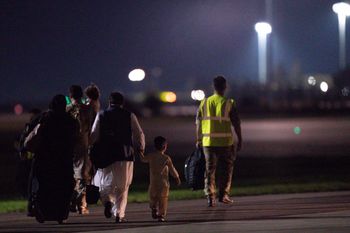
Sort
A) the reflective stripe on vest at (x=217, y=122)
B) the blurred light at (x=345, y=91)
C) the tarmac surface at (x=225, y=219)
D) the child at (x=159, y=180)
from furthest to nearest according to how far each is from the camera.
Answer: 1. the blurred light at (x=345, y=91)
2. the reflective stripe on vest at (x=217, y=122)
3. the child at (x=159, y=180)
4. the tarmac surface at (x=225, y=219)

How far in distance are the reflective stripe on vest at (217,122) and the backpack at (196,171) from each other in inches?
9.1

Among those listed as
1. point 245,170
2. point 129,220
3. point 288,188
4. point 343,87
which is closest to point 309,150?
point 245,170

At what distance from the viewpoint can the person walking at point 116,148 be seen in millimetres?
12516

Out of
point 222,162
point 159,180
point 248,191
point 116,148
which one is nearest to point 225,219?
point 159,180

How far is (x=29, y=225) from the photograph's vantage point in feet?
40.7

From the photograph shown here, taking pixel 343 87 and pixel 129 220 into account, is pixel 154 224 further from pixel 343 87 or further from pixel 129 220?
pixel 343 87

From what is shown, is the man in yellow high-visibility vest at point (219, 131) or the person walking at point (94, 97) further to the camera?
the man in yellow high-visibility vest at point (219, 131)

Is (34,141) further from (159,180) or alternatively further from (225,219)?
(225,219)

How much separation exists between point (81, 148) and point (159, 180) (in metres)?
1.24

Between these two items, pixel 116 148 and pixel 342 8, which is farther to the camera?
pixel 342 8

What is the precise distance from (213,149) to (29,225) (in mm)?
3541

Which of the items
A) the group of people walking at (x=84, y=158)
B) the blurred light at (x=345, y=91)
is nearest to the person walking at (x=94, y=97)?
the group of people walking at (x=84, y=158)

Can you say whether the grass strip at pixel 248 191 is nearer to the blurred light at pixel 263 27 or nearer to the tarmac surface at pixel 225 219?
the tarmac surface at pixel 225 219

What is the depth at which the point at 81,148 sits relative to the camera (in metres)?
13.3
